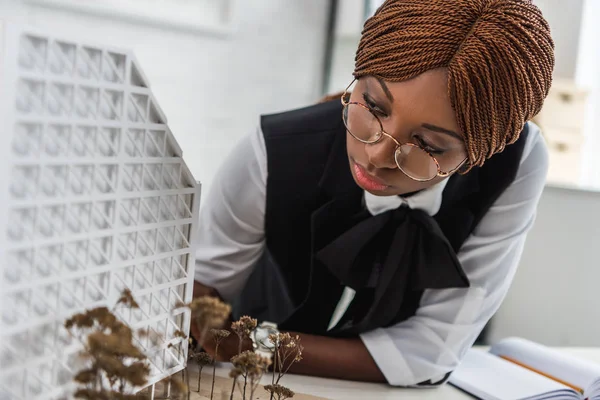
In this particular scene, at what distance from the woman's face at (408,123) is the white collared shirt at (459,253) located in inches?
9.4

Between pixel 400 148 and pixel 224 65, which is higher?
pixel 224 65

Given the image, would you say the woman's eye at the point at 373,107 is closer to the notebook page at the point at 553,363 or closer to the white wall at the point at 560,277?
the notebook page at the point at 553,363

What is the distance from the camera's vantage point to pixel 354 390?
3.77 feet

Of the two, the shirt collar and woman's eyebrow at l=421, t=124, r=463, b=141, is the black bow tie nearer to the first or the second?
the shirt collar

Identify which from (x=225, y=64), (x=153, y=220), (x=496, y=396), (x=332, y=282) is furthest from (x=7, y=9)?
(x=496, y=396)

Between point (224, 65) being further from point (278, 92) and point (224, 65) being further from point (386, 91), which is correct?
point (386, 91)

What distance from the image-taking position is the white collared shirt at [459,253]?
1228 millimetres

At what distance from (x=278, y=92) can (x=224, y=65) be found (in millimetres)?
405

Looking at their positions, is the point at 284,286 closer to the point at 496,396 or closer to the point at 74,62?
the point at 496,396

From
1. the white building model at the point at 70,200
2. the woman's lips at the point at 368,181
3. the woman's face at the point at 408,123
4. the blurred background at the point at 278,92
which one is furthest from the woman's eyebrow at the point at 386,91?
the blurred background at the point at 278,92

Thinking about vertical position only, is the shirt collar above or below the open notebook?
above

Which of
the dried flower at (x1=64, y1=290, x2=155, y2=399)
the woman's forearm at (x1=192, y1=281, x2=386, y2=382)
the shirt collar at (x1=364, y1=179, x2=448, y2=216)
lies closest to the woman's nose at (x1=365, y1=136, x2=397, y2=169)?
the shirt collar at (x1=364, y1=179, x2=448, y2=216)

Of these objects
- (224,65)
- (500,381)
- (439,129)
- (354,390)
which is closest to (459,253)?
(500,381)

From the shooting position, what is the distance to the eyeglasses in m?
0.93
